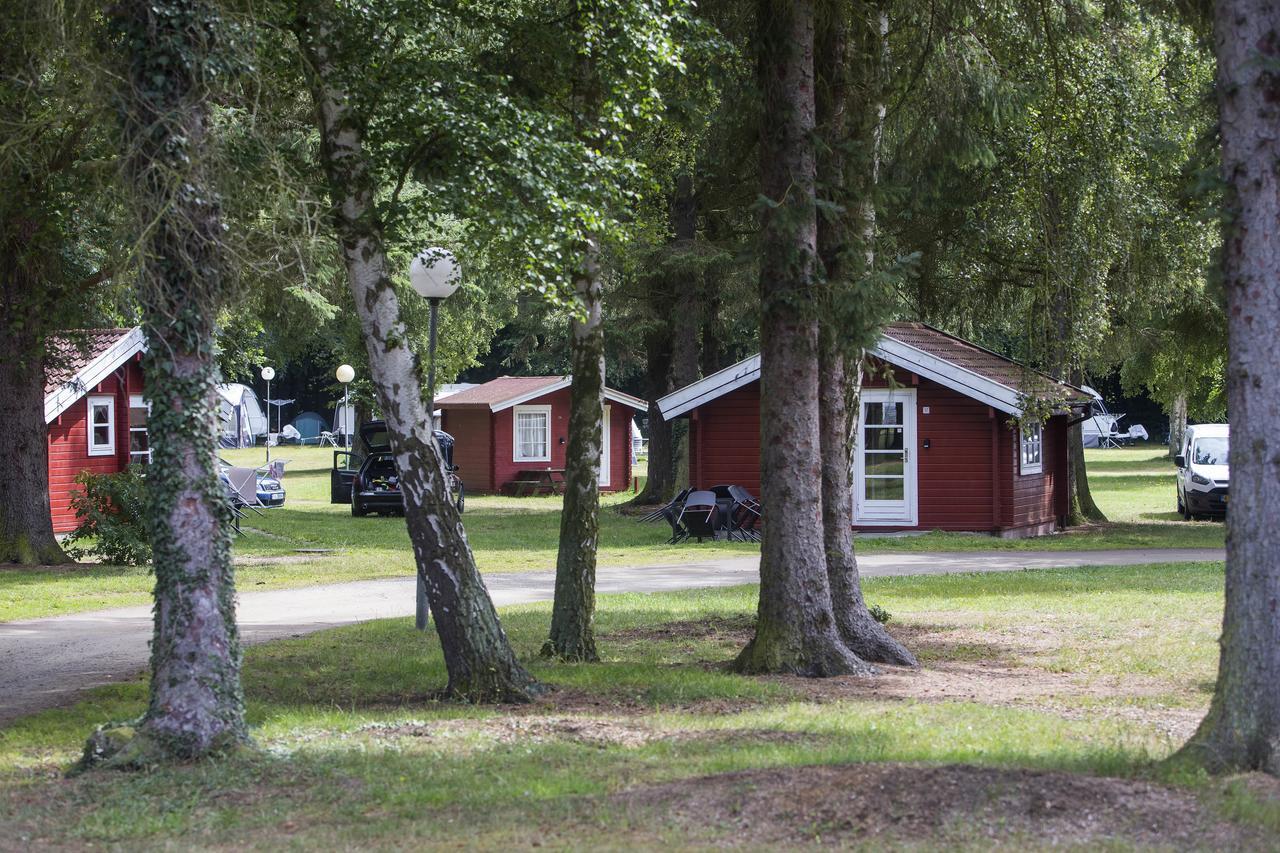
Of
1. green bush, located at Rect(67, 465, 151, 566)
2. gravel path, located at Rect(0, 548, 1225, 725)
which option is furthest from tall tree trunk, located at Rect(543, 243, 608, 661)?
green bush, located at Rect(67, 465, 151, 566)

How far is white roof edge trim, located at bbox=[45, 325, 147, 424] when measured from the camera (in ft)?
74.9

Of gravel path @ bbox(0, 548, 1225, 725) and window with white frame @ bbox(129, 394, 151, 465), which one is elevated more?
window with white frame @ bbox(129, 394, 151, 465)

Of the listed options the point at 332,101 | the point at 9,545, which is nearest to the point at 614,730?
the point at 332,101

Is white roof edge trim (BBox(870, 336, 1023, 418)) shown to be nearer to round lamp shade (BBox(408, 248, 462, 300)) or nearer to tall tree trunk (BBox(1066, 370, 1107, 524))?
tall tree trunk (BBox(1066, 370, 1107, 524))

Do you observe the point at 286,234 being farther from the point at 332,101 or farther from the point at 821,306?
the point at 821,306

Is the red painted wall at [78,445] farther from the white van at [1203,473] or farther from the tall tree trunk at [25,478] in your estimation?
the white van at [1203,473]

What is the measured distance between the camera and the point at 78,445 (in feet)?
81.5

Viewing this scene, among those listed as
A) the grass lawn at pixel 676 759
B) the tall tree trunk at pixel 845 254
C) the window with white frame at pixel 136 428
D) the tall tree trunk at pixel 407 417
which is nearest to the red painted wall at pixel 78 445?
the window with white frame at pixel 136 428

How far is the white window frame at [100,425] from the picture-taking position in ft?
81.9

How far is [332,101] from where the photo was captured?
9008 mm

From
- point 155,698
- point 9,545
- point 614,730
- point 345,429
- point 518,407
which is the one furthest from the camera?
point 345,429

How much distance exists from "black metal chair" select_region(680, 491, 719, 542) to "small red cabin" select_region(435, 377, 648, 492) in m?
15.1

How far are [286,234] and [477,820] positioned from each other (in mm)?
4093

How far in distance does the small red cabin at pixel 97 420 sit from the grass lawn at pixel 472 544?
9.61 feet
